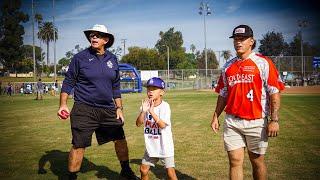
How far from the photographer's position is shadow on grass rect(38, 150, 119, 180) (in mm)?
6159

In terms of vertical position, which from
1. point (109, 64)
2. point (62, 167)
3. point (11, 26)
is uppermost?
point (11, 26)

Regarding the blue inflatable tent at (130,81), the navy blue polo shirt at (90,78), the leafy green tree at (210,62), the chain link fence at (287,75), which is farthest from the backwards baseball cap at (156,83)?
the leafy green tree at (210,62)

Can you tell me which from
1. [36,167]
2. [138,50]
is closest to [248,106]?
[36,167]

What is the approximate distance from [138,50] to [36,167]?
3120 inches

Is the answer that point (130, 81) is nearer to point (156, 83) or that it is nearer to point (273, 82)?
point (156, 83)

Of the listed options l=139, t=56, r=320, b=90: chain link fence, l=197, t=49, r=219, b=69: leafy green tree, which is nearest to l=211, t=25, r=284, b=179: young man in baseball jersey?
l=139, t=56, r=320, b=90: chain link fence

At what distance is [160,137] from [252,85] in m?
1.40

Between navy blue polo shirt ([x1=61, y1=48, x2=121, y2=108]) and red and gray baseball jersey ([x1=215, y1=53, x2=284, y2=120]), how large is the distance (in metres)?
2.03

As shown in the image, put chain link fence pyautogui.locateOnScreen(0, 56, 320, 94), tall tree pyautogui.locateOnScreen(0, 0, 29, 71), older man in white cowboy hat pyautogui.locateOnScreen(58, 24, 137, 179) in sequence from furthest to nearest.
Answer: chain link fence pyautogui.locateOnScreen(0, 56, 320, 94) → tall tree pyautogui.locateOnScreen(0, 0, 29, 71) → older man in white cowboy hat pyautogui.locateOnScreen(58, 24, 137, 179)

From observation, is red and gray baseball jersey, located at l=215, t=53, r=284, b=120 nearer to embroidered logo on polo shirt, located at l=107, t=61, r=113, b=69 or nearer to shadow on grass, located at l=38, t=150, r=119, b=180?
embroidered logo on polo shirt, located at l=107, t=61, r=113, b=69

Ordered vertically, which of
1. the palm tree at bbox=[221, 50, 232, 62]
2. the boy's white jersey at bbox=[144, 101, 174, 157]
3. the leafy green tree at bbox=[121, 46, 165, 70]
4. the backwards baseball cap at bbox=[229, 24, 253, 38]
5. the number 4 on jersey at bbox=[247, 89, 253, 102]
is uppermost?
the palm tree at bbox=[221, 50, 232, 62]

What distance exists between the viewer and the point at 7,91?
151 feet

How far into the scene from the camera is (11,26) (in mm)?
41219

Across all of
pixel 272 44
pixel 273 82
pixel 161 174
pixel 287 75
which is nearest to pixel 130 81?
pixel 287 75
